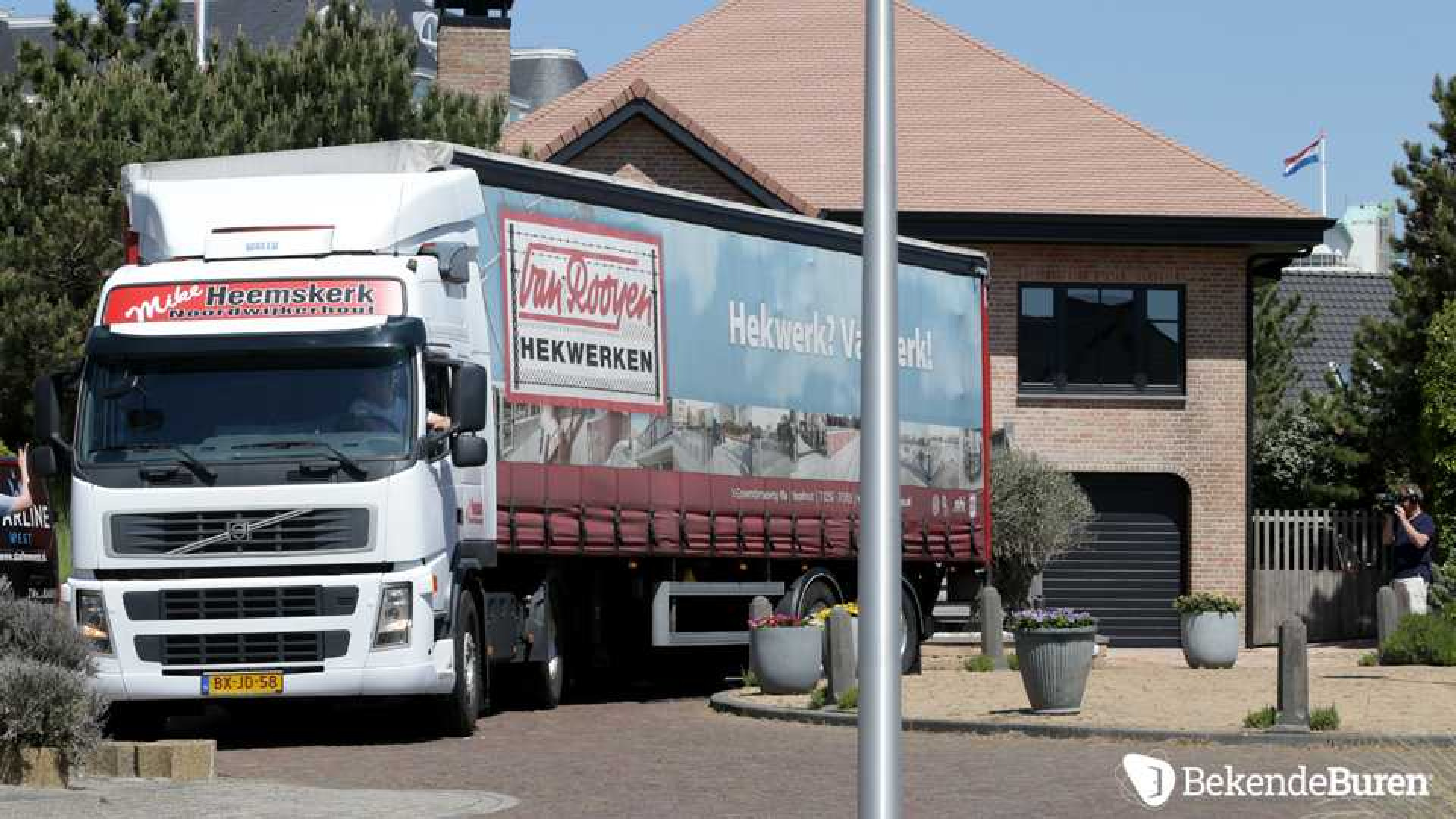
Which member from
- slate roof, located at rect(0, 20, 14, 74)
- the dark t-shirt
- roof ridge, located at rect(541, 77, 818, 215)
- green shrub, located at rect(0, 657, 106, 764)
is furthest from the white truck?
slate roof, located at rect(0, 20, 14, 74)

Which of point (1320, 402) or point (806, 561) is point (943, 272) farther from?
point (1320, 402)

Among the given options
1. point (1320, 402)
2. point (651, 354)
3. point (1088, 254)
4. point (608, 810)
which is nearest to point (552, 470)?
point (651, 354)

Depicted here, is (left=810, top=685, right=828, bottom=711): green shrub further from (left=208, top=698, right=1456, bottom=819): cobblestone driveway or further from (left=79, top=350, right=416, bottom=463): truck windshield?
(left=79, top=350, right=416, bottom=463): truck windshield

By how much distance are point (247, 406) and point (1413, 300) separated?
26.5 metres

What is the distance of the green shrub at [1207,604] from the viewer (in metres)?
27.1

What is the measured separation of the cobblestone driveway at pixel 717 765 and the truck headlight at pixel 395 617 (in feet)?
2.44

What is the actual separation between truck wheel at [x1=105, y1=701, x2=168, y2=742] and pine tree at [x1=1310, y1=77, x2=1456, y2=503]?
980 inches

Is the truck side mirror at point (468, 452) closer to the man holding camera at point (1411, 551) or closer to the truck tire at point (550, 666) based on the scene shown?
the truck tire at point (550, 666)

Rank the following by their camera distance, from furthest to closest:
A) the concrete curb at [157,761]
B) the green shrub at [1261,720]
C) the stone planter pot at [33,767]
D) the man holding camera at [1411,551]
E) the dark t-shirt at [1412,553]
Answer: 1. the dark t-shirt at [1412,553]
2. the man holding camera at [1411,551]
3. the green shrub at [1261,720]
4. the concrete curb at [157,761]
5. the stone planter pot at [33,767]

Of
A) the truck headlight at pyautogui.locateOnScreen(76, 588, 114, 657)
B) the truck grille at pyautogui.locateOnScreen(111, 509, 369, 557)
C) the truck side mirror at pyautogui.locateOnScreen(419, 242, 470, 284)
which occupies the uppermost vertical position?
the truck side mirror at pyautogui.locateOnScreen(419, 242, 470, 284)

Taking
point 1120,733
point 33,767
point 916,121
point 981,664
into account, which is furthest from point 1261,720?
point 916,121

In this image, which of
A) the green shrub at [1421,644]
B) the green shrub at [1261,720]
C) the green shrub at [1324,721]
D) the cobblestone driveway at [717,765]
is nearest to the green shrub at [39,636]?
the cobblestone driveway at [717,765]

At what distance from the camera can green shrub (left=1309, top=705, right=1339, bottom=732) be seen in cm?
1719

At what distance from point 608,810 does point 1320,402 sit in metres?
34.7
